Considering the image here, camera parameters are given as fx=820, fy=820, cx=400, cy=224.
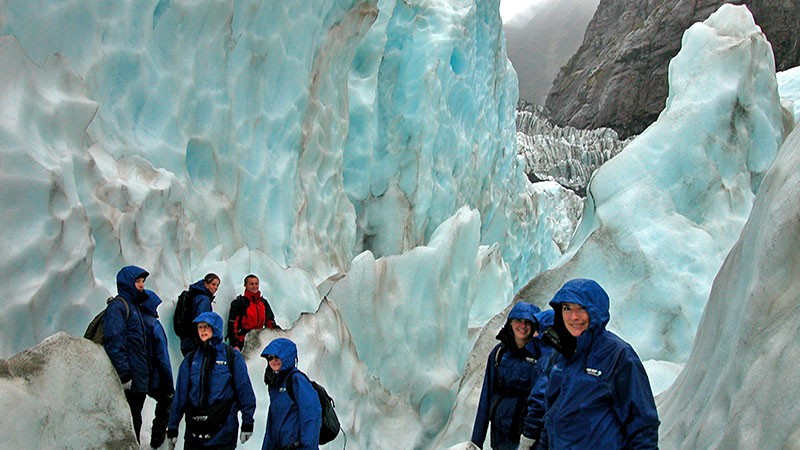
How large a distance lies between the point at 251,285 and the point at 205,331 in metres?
1.88

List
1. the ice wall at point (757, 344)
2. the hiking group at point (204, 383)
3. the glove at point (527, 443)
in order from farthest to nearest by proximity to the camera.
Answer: the hiking group at point (204, 383), the glove at point (527, 443), the ice wall at point (757, 344)

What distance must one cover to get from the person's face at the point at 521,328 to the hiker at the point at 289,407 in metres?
0.92

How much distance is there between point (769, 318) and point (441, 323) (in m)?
3.61

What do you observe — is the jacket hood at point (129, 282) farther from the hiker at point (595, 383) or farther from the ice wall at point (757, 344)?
the ice wall at point (757, 344)

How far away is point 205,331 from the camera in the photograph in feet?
10.8

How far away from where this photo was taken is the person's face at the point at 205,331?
10.8ft

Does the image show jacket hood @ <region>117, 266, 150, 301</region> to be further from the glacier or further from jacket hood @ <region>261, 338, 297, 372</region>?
jacket hood @ <region>261, 338, 297, 372</region>

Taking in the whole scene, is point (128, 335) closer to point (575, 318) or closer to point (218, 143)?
point (575, 318)

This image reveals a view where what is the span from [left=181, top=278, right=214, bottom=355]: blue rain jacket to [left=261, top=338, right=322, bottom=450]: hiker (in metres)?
1.57

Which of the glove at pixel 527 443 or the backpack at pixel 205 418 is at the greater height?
the backpack at pixel 205 418

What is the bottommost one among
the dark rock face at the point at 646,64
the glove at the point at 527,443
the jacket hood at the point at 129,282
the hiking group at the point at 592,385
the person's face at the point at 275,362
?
the glove at the point at 527,443

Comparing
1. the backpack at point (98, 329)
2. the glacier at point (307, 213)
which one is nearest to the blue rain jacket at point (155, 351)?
the backpack at point (98, 329)

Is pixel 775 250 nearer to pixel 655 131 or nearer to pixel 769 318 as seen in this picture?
pixel 769 318

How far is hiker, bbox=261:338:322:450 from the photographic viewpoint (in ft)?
9.87
